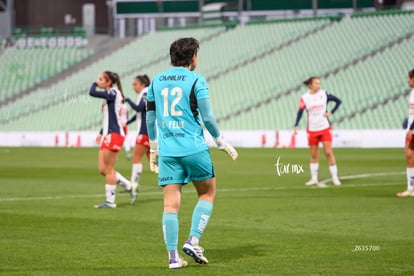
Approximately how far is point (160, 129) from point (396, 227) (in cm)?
458

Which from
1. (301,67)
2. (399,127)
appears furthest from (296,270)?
(301,67)

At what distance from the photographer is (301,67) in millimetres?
52812

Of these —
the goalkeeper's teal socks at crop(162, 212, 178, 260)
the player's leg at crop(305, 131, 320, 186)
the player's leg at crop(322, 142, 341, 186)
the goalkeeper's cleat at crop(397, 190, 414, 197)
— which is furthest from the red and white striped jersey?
the goalkeeper's teal socks at crop(162, 212, 178, 260)

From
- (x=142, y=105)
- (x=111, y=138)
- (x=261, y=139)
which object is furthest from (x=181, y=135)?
(x=261, y=139)

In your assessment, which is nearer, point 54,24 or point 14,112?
point 14,112

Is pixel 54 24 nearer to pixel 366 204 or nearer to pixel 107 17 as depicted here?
pixel 107 17

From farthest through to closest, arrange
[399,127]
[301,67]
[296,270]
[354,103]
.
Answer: [301,67], [354,103], [399,127], [296,270]


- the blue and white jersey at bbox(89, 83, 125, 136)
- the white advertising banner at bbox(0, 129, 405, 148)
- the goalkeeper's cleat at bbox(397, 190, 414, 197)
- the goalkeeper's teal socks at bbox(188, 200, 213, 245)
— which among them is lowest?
the white advertising banner at bbox(0, 129, 405, 148)

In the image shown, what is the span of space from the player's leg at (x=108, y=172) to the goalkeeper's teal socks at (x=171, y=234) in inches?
279

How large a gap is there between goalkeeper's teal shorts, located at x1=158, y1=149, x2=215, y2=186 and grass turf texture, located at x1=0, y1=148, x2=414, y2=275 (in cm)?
89

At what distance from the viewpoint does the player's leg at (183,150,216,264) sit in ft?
33.5

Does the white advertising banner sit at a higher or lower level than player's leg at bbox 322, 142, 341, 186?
lower

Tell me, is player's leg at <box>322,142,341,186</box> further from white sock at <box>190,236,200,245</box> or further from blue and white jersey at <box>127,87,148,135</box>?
white sock at <box>190,236,200,245</box>

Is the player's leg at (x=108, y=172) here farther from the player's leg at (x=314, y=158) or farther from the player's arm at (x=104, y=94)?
the player's leg at (x=314, y=158)
